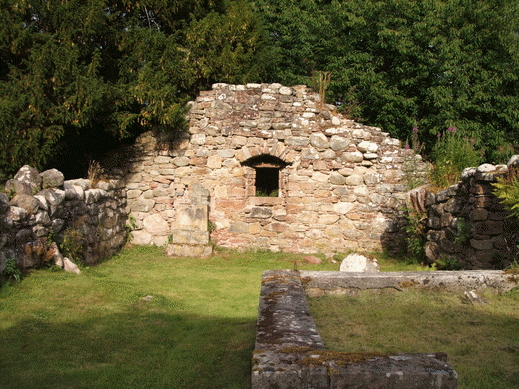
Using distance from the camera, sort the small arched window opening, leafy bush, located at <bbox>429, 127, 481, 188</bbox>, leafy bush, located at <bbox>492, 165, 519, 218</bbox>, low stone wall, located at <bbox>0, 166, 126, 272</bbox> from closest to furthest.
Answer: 1. leafy bush, located at <bbox>492, 165, 519, 218</bbox>
2. low stone wall, located at <bbox>0, 166, 126, 272</bbox>
3. leafy bush, located at <bbox>429, 127, 481, 188</bbox>
4. the small arched window opening

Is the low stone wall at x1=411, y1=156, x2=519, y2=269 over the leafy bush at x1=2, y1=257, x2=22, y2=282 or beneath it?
over

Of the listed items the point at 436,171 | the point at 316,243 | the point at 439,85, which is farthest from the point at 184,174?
the point at 439,85

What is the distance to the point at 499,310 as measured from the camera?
3.55m

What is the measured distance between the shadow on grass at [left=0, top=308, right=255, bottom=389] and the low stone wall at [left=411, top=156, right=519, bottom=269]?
3283mm

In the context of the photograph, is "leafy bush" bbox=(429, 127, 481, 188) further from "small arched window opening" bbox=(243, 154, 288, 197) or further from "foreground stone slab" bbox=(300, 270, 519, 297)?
"foreground stone slab" bbox=(300, 270, 519, 297)

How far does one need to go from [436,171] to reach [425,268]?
187 cm

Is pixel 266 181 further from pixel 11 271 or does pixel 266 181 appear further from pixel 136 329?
pixel 136 329

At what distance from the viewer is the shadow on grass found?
3.41 m

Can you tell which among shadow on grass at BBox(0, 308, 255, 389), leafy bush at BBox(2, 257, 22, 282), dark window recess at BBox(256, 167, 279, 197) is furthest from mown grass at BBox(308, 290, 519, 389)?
dark window recess at BBox(256, 167, 279, 197)

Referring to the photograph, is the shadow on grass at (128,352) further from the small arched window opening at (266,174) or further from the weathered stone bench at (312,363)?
the small arched window opening at (266,174)

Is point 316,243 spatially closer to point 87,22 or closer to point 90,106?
point 90,106

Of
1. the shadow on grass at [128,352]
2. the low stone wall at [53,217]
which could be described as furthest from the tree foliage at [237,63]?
the shadow on grass at [128,352]

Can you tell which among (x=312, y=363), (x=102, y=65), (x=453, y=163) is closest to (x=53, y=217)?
(x=102, y=65)

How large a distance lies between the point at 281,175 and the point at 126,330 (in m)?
6.25
